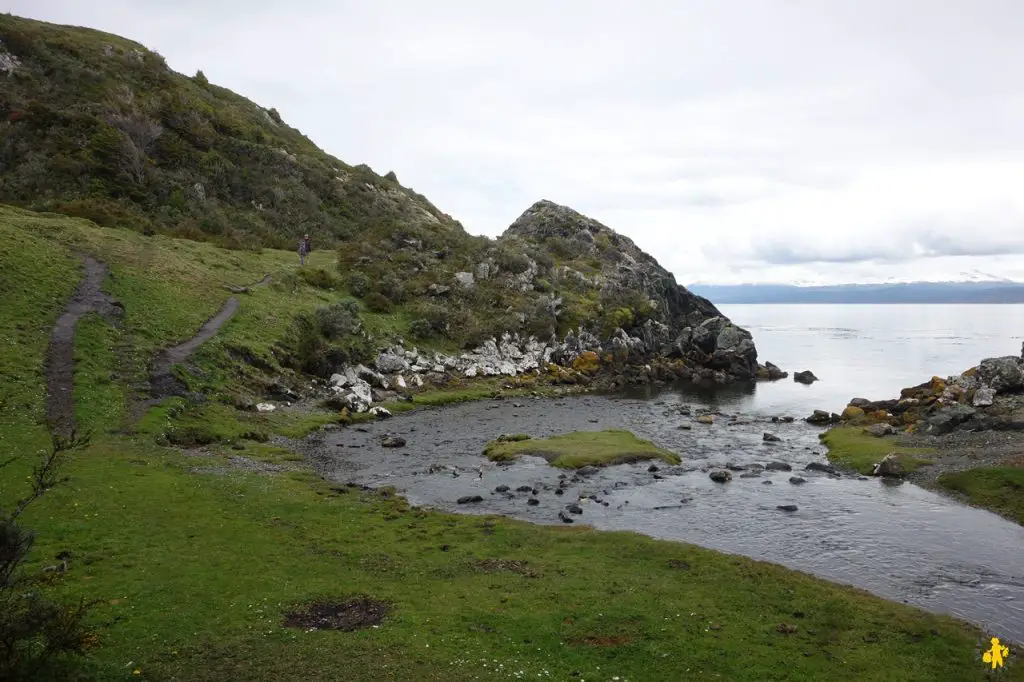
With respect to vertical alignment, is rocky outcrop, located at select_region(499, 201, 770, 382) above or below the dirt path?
above

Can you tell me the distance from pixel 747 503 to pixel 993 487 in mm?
14992

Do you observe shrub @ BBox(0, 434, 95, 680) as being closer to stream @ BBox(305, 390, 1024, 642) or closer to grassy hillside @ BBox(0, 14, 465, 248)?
stream @ BBox(305, 390, 1024, 642)

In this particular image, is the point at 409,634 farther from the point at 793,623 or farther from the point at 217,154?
the point at 217,154

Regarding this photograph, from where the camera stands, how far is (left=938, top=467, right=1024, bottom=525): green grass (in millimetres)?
32875

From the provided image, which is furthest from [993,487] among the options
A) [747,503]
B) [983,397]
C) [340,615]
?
[340,615]

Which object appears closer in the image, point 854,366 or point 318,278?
point 318,278

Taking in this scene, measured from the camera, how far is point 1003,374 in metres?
55.4

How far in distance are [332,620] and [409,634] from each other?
2.58 metres

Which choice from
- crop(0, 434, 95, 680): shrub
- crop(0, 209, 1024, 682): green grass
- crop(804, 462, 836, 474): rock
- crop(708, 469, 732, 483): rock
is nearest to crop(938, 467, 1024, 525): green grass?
crop(804, 462, 836, 474): rock

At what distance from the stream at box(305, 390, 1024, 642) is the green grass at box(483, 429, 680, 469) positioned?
1.16 meters

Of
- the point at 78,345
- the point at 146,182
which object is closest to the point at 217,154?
the point at 146,182

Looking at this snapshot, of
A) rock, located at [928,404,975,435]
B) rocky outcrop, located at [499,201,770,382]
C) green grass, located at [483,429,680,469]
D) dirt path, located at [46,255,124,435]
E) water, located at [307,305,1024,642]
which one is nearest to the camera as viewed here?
water, located at [307,305,1024,642]

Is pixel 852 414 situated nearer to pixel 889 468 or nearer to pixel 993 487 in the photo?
pixel 889 468

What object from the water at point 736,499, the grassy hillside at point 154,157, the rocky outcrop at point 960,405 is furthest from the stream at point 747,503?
the grassy hillside at point 154,157
